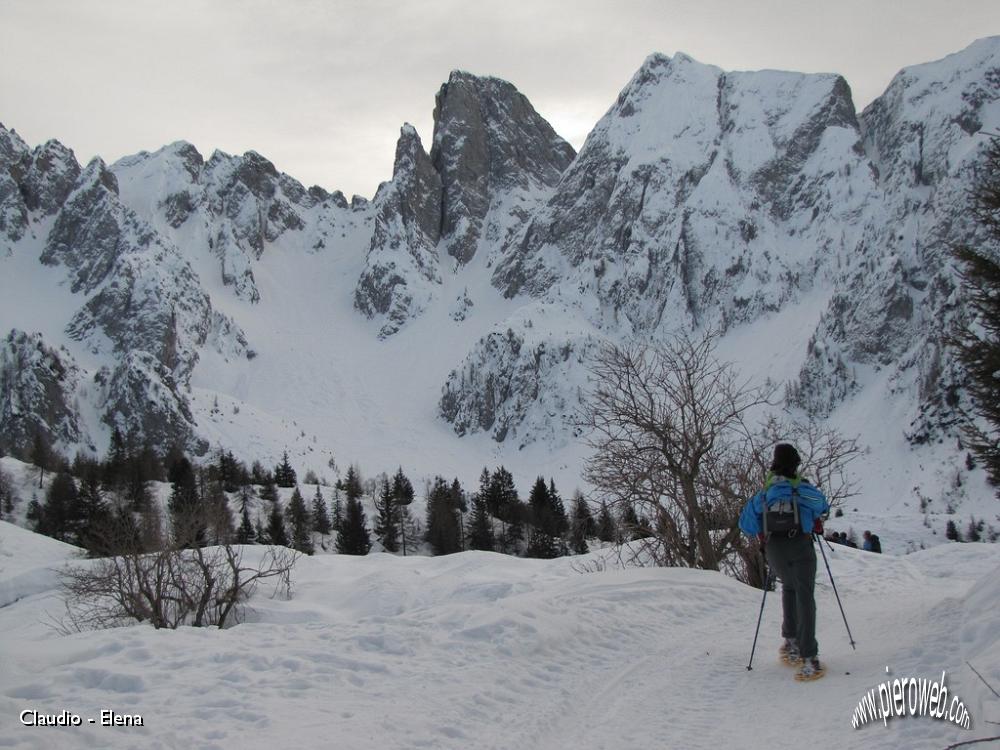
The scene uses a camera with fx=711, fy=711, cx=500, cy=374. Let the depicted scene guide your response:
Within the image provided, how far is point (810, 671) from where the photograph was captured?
6.72 metres

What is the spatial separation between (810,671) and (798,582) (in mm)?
813

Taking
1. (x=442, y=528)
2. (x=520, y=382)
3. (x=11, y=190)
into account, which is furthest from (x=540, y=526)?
(x=11, y=190)

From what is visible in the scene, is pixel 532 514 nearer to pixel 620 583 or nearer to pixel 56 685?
pixel 620 583

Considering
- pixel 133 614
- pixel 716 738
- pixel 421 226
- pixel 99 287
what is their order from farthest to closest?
pixel 421 226, pixel 99 287, pixel 133 614, pixel 716 738

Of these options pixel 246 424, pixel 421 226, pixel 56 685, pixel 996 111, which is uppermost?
pixel 421 226

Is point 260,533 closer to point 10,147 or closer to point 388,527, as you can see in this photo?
point 388,527

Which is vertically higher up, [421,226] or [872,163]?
[421,226]

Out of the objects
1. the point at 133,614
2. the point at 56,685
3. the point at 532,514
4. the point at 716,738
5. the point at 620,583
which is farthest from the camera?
the point at 532,514

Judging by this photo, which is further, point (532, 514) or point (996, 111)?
point (996, 111)

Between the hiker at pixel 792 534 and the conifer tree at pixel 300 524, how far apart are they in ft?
180

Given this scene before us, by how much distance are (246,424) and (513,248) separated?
84655mm

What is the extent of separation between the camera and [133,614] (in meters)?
15.8

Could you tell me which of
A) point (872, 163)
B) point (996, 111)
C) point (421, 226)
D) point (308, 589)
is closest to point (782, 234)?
point (872, 163)

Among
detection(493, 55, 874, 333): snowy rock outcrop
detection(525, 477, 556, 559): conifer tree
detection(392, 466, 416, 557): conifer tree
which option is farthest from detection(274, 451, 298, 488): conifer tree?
detection(493, 55, 874, 333): snowy rock outcrop
